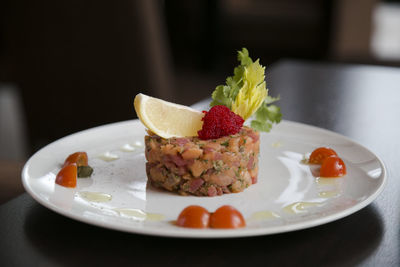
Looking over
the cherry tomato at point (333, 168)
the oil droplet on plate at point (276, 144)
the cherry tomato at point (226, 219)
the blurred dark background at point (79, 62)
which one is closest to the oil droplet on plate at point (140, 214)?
the cherry tomato at point (226, 219)

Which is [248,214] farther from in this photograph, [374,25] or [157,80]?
[374,25]

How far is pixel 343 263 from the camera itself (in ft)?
3.31

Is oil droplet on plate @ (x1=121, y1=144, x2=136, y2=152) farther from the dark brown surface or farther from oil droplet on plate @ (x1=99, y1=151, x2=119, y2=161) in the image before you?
the dark brown surface

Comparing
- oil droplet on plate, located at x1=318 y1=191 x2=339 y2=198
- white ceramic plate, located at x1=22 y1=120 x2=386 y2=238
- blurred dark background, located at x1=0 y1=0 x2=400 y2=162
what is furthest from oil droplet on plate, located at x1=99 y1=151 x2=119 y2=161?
blurred dark background, located at x1=0 y1=0 x2=400 y2=162

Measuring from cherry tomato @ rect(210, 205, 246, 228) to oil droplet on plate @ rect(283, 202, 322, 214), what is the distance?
16 centimetres

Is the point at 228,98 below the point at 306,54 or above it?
above

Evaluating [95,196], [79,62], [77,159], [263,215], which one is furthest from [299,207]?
[79,62]

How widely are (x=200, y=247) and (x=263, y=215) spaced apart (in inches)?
7.6

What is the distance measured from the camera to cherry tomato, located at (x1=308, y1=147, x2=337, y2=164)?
152 centimetres

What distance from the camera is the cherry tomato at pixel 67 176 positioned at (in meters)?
1.32

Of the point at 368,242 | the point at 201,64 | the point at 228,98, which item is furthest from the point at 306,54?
the point at 368,242

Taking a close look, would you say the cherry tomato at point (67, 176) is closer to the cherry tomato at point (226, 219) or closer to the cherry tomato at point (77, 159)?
the cherry tomato at point (77, 159)

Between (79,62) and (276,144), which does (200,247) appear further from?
(79,62)

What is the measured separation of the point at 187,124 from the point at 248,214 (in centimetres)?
32
